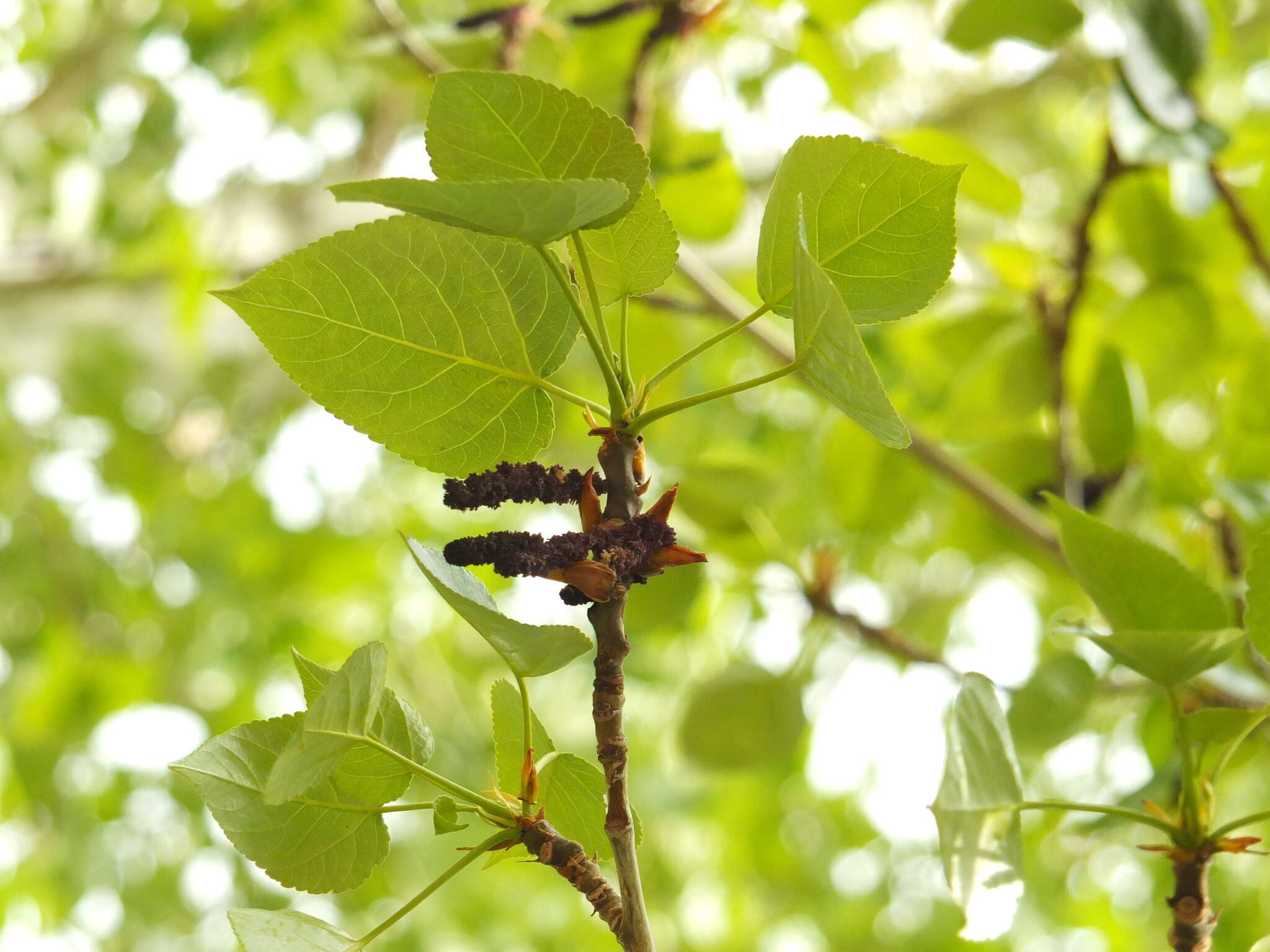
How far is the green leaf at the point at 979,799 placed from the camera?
25cm

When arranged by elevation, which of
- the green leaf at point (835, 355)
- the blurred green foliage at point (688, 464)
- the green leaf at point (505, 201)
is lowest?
the blurred green foliage at point (688, 464)

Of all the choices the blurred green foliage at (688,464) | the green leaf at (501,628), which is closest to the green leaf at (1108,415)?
the blurred green foliage at (688,464)

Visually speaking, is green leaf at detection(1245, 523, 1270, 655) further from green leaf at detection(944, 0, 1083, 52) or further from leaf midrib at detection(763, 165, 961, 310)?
green leaf at detection(944, 0, 1083, 52)

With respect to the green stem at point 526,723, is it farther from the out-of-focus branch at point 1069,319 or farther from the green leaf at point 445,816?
the out-of-focus branch at point 1069,319

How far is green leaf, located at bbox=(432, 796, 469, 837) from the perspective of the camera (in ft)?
0.90

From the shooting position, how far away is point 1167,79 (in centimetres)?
50

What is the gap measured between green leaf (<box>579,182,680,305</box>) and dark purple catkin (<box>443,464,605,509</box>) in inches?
2.1

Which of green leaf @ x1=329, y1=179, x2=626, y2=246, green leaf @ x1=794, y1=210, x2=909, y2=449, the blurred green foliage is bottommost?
the blurred green foliage

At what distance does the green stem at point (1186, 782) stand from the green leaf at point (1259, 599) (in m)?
0.04

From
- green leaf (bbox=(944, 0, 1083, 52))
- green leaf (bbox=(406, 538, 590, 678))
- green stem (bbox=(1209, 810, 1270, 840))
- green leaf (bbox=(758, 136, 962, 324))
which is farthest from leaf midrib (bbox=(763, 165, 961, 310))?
green leaf (bbox=(944, 0, 1083, 52))

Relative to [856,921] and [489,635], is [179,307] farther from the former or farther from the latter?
[856,921]

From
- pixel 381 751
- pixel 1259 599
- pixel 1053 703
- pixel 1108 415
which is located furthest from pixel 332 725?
pixel 1108 415

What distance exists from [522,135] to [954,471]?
1.27 ft

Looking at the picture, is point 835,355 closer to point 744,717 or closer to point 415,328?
point 415,328
